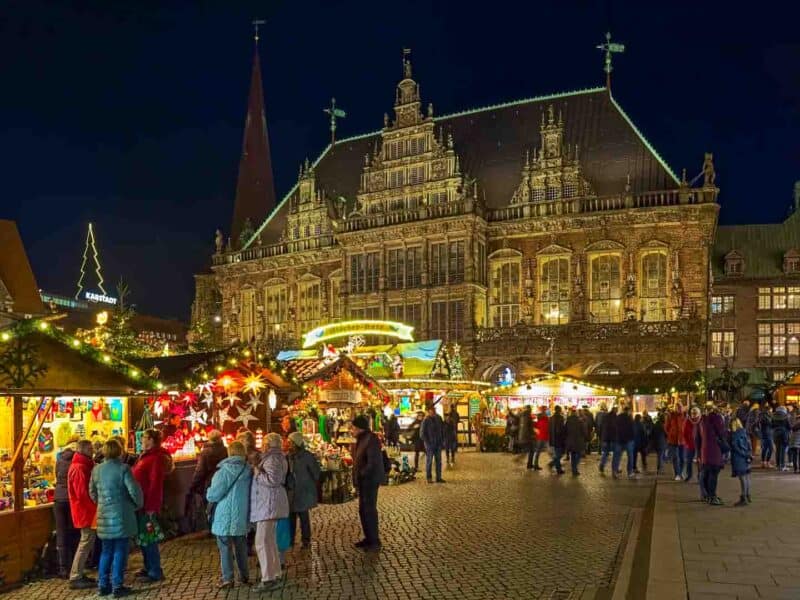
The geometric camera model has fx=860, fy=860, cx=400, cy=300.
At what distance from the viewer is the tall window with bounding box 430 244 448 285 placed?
3872 centimetres

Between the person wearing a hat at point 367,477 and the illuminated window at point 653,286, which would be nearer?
the person wearing a hat at point 367,477

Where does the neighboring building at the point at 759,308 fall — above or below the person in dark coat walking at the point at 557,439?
above

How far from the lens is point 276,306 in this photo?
4572cm

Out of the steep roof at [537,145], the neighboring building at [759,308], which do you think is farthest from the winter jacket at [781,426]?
the neighboring building at [759,308]

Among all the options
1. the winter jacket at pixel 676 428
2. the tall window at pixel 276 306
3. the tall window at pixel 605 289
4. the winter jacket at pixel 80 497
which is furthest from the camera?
the tall window at pixel 276 306

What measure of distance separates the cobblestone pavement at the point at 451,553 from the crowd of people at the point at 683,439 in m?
1.60

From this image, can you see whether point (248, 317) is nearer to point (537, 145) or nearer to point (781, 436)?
point (537, 145)

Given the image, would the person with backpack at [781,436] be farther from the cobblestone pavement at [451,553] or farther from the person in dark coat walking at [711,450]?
the person in dark coat walking at [711,450]

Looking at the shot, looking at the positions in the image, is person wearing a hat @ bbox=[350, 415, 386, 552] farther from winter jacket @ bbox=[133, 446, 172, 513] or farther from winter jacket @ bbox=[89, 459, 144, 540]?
winter jacket @ bbox=[89, 459, 144, 540]

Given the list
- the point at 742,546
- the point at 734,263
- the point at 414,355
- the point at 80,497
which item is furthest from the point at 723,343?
A: the point at 80,497

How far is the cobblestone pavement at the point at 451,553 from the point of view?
8.13m

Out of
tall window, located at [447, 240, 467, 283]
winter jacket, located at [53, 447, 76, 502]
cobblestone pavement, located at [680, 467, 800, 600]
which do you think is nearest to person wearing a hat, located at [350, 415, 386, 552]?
winter jacket, located at [53, 447, 76, 502]

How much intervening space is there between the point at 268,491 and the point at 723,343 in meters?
39.2

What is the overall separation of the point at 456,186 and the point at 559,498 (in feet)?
84.7
